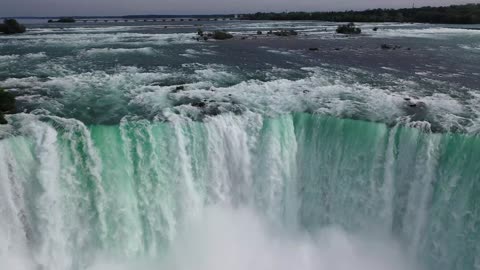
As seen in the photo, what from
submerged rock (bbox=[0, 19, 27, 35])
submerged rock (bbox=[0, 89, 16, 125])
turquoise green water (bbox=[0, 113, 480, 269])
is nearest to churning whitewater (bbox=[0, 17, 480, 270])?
turquoise green water (bbox=[0, 113, 480, 269])

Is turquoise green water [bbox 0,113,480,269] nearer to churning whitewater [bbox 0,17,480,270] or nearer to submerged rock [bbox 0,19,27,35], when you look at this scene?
churning whitewater [bbox 0,17,480,270]

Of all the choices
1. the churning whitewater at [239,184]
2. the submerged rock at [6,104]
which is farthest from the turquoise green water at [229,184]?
the submerged rock at [6,104]

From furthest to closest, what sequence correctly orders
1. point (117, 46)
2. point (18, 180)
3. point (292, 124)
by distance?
point (117, 46)
point (292, 124)
point (18, 180)

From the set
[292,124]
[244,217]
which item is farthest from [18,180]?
[292,124]

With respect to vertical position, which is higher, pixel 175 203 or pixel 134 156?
pixel 134 156

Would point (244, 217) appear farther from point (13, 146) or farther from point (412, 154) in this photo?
point (13, 146)

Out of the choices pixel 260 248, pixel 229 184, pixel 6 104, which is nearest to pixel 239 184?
pixel 229 184

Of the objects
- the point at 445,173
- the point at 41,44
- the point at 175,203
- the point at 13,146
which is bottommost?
the point at 175,203
